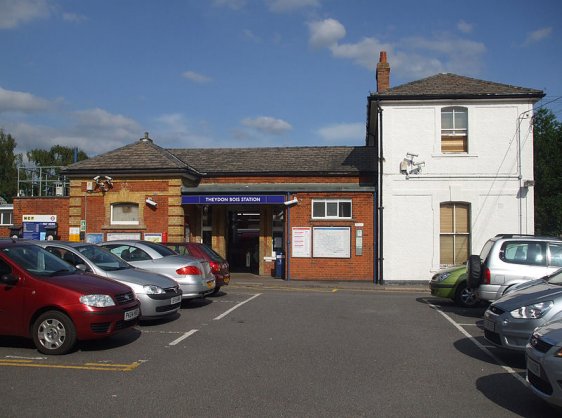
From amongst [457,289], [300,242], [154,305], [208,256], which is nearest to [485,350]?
[457,289]

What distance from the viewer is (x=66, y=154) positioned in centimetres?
6075

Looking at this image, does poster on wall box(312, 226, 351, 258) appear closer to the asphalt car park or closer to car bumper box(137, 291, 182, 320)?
the asphalt car park

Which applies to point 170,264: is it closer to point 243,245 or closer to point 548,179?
point 243,245

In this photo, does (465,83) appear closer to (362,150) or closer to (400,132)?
(400,132)

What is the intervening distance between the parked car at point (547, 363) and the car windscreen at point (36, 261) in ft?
21.4

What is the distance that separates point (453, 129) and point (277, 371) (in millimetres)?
15882

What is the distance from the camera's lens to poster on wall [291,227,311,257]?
21203 mm

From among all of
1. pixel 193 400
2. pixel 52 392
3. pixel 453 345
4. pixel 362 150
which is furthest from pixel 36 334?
pixel 362 150

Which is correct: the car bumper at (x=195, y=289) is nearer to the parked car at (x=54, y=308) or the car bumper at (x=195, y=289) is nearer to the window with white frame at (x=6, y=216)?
the parked car at (x=54, y=308)

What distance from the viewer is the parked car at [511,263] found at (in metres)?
10.9

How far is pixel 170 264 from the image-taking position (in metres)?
12.2

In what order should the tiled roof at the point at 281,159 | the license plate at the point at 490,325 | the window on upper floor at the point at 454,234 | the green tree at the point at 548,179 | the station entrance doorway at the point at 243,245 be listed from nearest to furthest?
the license plate at the point at 490,325 < the window on upper floor at the point at 454,234 < the tiled roof at the point at 281,159 < the station entrance doorway at the point at 243,245 < the green tree at the point at 548,179

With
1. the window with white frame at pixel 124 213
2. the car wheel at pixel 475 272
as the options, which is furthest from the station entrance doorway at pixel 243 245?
the car wheel at pixel 475 272

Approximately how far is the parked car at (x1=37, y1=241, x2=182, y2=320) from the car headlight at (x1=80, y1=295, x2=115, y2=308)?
175 centimetres
